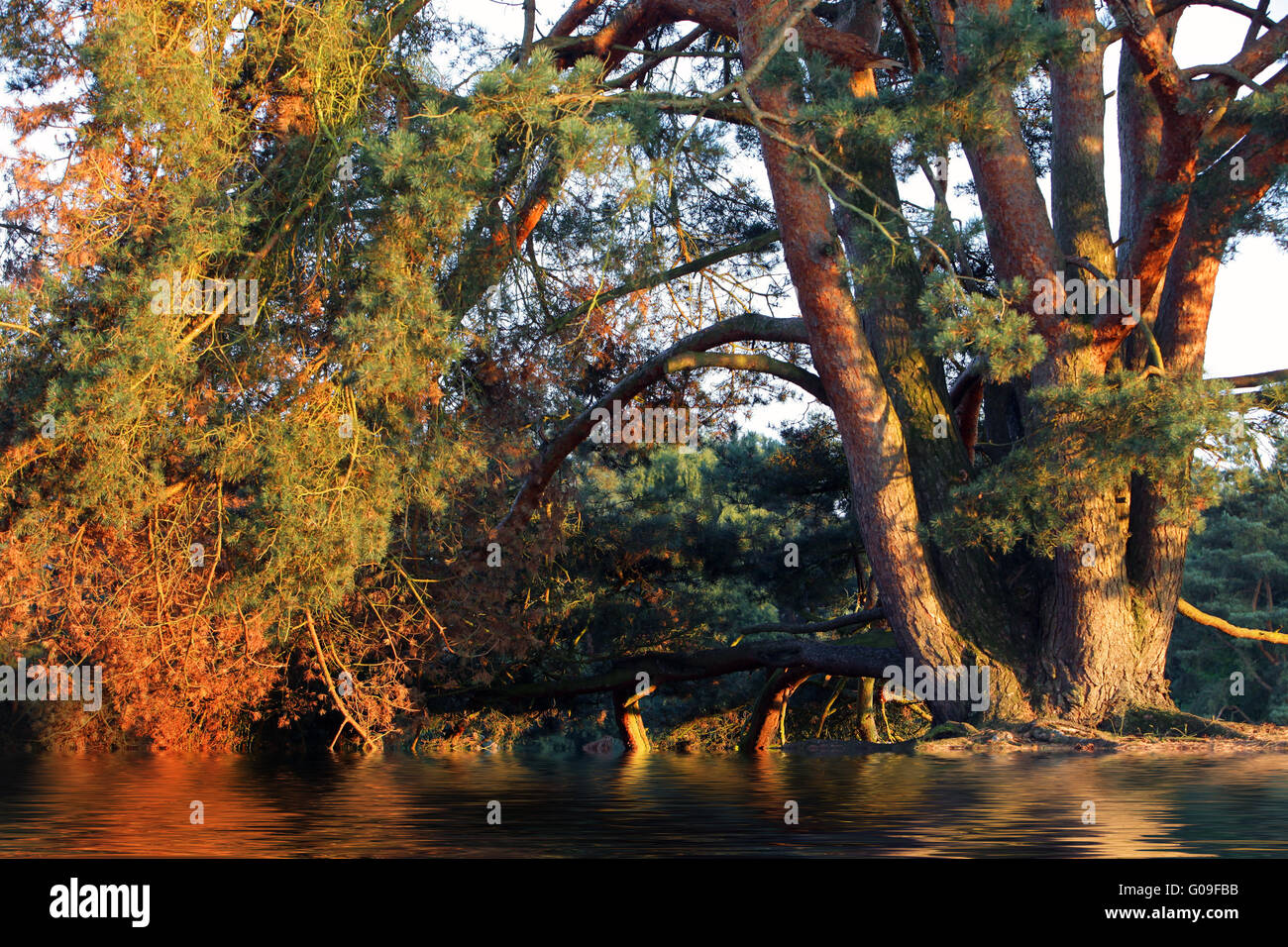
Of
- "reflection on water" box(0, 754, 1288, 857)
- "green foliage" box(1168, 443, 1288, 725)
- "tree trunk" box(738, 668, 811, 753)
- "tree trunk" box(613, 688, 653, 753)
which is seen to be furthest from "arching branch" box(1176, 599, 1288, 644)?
"green foliage" box(1168, 443, 1288, 725)

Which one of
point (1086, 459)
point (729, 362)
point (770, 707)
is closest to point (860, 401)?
point (729, 362)

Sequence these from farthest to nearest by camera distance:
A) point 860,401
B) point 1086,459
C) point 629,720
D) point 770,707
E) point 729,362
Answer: point 629,720, point 770,707, point 729,362, point 860,401, point 1086,459

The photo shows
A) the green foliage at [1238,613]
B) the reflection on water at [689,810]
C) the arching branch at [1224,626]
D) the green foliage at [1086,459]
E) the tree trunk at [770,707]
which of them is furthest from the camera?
the green foliage at [1238,613]

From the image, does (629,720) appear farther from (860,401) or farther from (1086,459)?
(1086,459)

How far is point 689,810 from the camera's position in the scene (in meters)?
7.02

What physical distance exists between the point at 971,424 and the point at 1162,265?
→ 3.30m

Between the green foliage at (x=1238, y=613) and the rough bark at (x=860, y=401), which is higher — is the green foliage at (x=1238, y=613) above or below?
below

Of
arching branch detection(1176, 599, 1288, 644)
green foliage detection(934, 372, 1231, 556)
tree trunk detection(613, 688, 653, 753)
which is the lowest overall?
tree trunk detection(613, 688, 653, 753)

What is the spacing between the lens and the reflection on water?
5223mm

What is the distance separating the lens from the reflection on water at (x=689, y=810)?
522 centimetres

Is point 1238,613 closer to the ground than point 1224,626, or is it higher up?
closer to the ground

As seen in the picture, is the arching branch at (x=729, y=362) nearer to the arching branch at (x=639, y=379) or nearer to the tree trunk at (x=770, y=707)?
the arching branch at (x=639, y=379)

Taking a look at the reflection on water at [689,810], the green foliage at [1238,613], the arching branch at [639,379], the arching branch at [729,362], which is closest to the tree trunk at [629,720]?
the arching branch at [639,379]

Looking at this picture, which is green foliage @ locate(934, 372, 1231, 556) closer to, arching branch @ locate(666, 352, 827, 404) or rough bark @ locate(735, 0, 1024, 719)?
rough bark @ locate(735, 0, 1024, 719)
